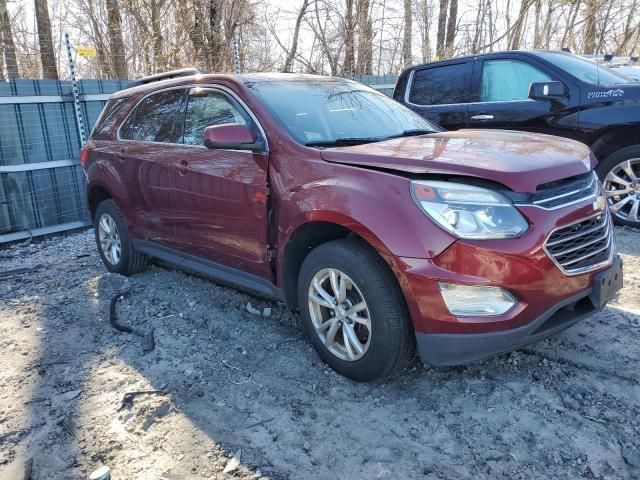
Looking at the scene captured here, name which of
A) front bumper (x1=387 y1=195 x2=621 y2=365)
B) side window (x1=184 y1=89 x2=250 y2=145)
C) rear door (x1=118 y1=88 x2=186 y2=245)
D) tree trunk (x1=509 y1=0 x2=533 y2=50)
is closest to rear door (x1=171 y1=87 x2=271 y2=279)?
side window (x1=184 y1=89 x2=250 y2=145)

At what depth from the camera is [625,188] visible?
17.6 feet

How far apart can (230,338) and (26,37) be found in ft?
41.9

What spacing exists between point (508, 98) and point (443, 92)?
2.80 ft

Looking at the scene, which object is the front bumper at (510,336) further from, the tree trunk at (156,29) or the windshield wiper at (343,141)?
the tree trunk at (156,29)

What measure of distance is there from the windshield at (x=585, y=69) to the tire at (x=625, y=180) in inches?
32.0

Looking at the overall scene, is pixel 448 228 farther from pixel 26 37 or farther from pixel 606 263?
pixel 26 37

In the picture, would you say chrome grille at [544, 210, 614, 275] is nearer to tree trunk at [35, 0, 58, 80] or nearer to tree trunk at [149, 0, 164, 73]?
tree trunk at [149, 0, 164, 73]

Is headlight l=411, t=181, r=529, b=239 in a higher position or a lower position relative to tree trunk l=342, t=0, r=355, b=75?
lower

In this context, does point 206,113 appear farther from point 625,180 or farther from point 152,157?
point 625,180

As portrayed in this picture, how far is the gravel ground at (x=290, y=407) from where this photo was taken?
2406mm

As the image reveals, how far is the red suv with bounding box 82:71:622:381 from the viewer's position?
2.51 metres

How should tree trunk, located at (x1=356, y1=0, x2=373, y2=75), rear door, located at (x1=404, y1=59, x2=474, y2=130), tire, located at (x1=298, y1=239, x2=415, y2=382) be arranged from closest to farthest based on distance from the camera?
tire, located at (x1=298, y1=239, x2=415, y2=382), rear door, located at (x1=404, y1=59, x2=474, y2=130), tree trunk, located at (x1=356, y1=0, x2=373, y2=75)

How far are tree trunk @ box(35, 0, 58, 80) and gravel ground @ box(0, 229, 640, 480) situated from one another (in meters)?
9.99

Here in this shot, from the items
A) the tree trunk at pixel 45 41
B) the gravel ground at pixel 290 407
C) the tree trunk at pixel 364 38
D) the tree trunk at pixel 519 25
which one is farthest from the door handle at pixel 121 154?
the tree trunk at pixel 519 25
